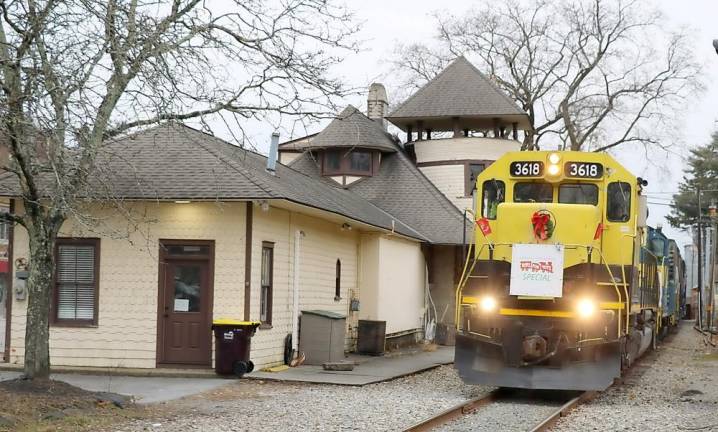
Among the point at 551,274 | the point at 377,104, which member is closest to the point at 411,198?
the point at 377,104

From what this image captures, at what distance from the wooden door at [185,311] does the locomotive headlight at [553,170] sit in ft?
21.8

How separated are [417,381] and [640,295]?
444 centimetres

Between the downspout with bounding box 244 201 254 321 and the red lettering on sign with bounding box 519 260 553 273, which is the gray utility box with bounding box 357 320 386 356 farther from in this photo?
the red lettering on sign with bounding box 519 260 553 273

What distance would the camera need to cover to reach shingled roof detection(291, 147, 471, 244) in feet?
99.7

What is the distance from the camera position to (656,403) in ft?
46.9

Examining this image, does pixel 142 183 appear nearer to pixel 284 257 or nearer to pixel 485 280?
pixel 284 257

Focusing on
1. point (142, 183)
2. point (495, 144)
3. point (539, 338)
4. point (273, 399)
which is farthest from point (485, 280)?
point (495, 144)

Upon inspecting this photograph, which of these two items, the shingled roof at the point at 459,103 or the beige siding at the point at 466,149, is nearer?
the beige siding at the point at 466,149

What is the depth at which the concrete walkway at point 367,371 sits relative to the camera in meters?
16.5

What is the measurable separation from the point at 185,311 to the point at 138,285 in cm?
100

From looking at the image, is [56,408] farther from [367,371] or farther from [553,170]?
[367,371]

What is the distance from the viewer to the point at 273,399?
14.1m

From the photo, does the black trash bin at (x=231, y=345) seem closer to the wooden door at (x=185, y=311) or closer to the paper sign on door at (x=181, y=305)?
the wooden door at (x=185, y=311)

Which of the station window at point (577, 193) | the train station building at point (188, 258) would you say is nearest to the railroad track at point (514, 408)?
the train station building at point (188, 258)
